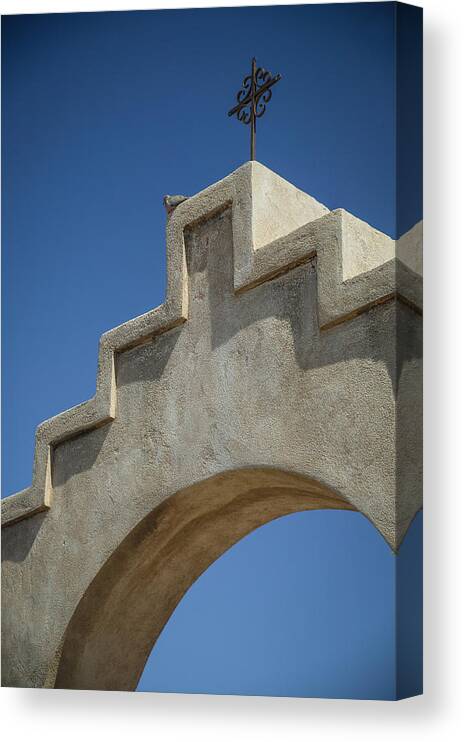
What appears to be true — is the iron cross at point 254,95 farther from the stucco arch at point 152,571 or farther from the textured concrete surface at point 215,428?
the stucco arch at point 152,571

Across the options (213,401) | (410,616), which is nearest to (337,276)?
(213,401)

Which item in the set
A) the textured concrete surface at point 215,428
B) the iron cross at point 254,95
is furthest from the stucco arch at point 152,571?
the iron cross at point 254,95

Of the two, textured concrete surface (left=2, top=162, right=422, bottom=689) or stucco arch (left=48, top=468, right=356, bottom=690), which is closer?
textured concrete surface (left=2, top=162, right=422, bottom=689)

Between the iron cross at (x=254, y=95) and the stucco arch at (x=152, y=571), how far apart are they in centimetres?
146

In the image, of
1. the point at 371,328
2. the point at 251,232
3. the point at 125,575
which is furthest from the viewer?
the point at 125,575

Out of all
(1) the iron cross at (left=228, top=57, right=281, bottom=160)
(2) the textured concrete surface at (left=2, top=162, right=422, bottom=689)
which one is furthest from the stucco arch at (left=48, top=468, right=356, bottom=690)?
(1) the iron cross at (left=228, top=57, right=281, bottom=160)

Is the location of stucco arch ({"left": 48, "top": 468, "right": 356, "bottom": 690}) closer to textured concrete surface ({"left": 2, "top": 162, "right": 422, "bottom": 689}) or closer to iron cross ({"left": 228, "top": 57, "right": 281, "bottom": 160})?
textured concrete surface ({"left": 2, "top": 162, "right": 422, "bottom": 689})

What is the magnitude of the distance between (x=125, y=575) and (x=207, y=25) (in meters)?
2.44

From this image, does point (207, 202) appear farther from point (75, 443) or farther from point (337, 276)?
point (75, 443)

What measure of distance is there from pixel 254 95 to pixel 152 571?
2.18 m

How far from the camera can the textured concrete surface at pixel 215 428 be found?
5.27 metres

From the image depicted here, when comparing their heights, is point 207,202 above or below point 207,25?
below

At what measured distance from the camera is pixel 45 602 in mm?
6336

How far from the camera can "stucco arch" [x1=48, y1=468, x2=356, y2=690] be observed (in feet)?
19.8
